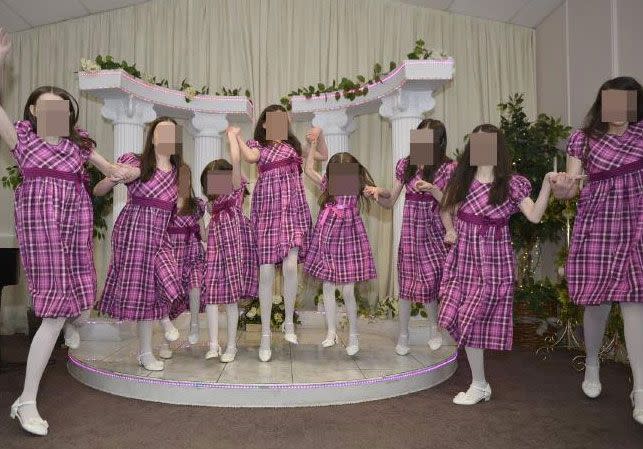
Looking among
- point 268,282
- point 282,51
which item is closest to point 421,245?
point 268,282

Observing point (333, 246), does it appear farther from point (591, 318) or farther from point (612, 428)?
point (612, 428)

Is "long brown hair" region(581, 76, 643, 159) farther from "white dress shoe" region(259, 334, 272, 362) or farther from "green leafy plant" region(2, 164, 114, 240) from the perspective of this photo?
"green leafy plant" region(2, 164, 114, 240)

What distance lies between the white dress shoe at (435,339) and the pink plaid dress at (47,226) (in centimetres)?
251

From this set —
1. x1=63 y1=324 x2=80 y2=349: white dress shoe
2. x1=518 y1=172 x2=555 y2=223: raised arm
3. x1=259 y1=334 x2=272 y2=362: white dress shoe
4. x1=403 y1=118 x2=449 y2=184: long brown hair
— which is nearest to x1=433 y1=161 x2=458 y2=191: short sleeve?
x1=403 y1=118 x2=449 y2=184: long brown hair

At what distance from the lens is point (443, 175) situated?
3.75m

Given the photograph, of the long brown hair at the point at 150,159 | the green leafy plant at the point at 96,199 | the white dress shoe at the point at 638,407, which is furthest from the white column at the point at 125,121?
the white dress shoe at the point at 638,407

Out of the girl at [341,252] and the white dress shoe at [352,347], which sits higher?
the girl at [341,252]

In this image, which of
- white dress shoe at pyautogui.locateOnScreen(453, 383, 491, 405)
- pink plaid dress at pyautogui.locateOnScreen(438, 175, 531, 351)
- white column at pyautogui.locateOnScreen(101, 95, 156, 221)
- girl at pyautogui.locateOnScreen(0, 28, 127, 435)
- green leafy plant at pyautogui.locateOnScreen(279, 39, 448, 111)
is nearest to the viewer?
girl at pyautogui.locateOnScreen(0, 28, 127, 435)

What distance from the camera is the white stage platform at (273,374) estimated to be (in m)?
3.12

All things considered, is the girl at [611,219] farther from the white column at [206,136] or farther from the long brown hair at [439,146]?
the white column at [206,136]

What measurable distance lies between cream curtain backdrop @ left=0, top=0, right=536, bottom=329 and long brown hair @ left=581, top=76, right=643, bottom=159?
3525 mm

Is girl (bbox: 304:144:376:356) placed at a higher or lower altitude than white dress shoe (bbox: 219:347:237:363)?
higher

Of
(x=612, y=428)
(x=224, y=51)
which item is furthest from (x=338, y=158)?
(x=224, y=51)

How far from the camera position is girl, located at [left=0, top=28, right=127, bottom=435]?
2.66 m
